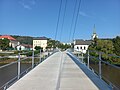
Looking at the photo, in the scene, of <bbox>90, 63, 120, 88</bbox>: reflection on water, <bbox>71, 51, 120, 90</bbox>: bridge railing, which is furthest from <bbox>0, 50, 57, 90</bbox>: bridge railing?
<bbox>90, 63, 120, 88</bbox>: reflection on water

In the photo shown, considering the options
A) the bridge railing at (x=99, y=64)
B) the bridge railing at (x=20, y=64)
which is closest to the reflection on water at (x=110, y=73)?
the bridge railing at (x=99, y=64)

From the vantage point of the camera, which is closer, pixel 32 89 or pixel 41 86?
pixel 32 89

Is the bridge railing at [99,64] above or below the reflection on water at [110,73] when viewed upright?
above

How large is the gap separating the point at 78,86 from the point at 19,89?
1.15 meters

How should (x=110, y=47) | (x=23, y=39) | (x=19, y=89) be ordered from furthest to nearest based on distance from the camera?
(x=23, y=39) → (x=110, y=47) → (x=19, y=89)

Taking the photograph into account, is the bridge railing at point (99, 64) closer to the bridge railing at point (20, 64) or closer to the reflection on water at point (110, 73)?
the reflection on water at point (110, 73)

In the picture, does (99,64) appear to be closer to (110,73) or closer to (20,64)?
(20,64)

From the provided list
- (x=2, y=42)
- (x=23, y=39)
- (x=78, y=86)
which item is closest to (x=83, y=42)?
(x=2, y=42)

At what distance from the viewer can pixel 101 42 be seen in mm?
46656

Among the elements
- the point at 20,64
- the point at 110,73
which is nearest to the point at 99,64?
the point at 20,64

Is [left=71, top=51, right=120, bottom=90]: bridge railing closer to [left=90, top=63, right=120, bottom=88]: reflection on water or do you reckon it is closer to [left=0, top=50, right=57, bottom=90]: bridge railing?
[left=90, top=63, right=120, bottom=88]: reflection on water

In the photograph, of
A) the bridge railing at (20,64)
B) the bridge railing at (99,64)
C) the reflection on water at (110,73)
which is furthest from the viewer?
the reflection on water at (110,73)

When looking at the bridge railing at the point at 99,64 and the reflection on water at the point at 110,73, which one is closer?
the bridge railing at the point at 99,64

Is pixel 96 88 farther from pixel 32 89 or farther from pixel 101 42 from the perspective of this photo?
pixel 101 42
